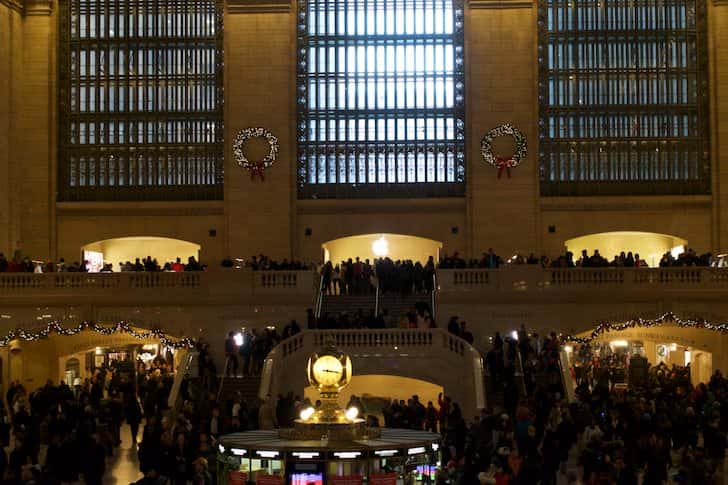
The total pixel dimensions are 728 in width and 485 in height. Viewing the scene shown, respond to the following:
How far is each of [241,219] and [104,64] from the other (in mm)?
6752

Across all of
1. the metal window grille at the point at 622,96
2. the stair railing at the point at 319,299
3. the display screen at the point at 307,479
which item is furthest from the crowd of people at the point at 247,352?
the display screen at the point at 307,479

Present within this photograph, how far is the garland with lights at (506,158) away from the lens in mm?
42656

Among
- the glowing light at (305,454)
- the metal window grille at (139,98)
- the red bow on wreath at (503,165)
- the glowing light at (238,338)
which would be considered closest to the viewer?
the glowing light at (305,454)

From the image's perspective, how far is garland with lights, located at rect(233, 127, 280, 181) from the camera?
141 ft

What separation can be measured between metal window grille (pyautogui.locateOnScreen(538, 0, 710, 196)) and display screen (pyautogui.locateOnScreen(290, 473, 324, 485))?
32102mm

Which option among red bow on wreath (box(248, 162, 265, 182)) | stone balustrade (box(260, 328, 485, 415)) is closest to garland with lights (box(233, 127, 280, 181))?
red bow on wreath (box(248, 162, 265, 182))

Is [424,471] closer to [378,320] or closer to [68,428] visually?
[68,428]

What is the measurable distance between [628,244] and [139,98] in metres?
16.2

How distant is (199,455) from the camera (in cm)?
2058

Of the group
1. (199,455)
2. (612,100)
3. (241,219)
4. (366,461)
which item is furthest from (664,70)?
(366,461)

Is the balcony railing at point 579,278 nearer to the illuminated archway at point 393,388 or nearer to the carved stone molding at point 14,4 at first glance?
the illuminated archway at point 393,388

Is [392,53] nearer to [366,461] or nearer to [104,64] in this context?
[104,64]

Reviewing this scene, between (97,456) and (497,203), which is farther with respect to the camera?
(497,203)

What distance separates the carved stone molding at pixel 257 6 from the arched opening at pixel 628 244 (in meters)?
11.5
